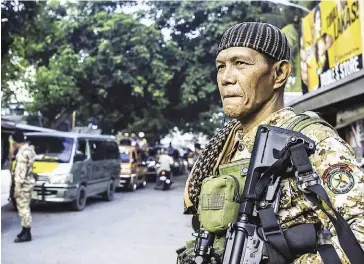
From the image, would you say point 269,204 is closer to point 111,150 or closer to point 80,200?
point 80,200

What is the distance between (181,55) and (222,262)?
19398 mm

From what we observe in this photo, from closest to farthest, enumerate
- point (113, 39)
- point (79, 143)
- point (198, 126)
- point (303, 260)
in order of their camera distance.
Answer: point (303, 260) < point (79, 143) < point (113, 39) < point (198, 126)

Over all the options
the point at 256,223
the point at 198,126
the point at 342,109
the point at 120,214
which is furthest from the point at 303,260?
the point at 198,126

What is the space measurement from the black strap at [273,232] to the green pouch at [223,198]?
0.13 meters

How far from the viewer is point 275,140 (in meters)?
1.34

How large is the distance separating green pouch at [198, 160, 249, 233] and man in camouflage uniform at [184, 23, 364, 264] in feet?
0.34

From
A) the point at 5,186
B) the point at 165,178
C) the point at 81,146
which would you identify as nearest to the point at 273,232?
the point at 5,186

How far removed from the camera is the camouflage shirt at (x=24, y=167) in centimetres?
713

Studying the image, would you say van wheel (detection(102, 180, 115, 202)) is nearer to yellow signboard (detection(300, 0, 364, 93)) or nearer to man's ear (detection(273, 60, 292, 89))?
yellow signboard (detection(300, 0, 364, 93))

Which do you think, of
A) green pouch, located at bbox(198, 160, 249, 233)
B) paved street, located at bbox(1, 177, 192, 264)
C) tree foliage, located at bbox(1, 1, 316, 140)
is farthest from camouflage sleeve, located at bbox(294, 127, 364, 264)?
tree foliage, located at bbox(1, 1, 316, 140)

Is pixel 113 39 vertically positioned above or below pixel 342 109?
above

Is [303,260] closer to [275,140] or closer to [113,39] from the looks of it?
[275,140]

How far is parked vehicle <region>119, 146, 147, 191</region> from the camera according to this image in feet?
53.4

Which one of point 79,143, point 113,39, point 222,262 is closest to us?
point 222,262
